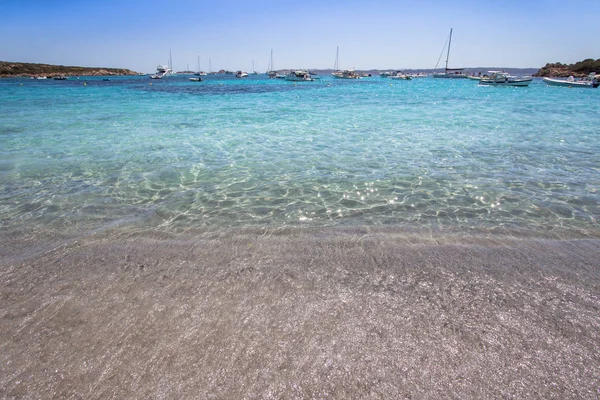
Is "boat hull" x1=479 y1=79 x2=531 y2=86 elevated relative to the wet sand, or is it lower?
elevated

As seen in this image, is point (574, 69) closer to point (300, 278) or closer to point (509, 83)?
point (509, 83)

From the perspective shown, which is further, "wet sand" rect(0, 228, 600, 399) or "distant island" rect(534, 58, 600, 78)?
"distant island" rect(534, 58, 600, 78)

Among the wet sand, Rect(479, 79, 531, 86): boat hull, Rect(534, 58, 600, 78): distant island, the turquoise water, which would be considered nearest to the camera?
the wet sand

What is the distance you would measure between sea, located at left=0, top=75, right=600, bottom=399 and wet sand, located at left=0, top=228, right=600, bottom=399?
25 millimetres

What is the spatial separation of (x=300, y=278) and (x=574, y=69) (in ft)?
529

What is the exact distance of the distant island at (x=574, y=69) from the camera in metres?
107

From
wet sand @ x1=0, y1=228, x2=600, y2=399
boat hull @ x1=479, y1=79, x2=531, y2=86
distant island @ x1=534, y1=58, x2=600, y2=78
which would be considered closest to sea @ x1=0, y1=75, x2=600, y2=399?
wet sand @ x1=0, y1=228, x2=600, y2=399

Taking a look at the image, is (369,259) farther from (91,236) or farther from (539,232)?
(91,236)

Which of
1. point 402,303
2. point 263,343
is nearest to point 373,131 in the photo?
point 402,303

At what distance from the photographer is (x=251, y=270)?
5.59 m

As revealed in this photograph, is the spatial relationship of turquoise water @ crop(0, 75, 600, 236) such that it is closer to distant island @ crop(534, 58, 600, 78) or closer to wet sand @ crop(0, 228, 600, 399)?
wet sand @ crop(0, 228, 600, 399)

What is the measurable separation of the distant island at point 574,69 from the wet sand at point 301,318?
5396 inches

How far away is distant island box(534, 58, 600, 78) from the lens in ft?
350

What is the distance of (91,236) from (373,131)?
15.6m
